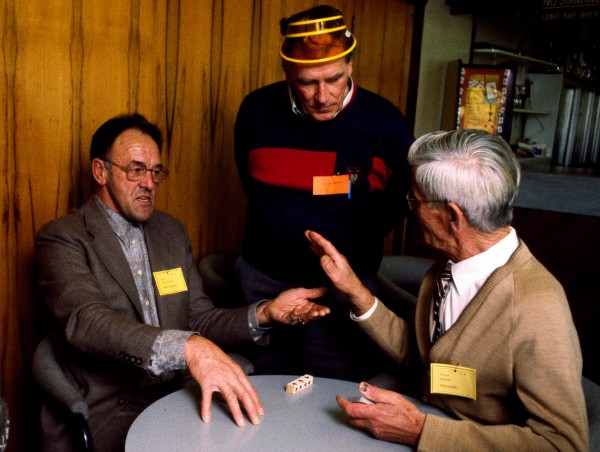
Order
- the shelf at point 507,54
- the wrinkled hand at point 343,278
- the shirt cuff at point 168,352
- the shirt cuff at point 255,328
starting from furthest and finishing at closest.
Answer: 1. the shelf at point 507,54
2. the shirt cuff at point 255,328
3. the wrinkled hand at point 343,278
4. the shirt cuff at point 168,352

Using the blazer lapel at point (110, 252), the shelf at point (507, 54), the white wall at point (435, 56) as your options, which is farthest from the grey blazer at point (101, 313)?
the shelf at point (507, 54)

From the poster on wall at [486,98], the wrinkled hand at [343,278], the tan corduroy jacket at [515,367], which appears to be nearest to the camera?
the tan corduroy jacket at [515,367]

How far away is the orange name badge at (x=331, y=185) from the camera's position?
221 centimetres

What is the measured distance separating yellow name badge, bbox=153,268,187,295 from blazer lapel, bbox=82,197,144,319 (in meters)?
0.11

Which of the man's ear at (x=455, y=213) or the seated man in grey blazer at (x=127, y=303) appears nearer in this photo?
the man's ear at (x=455, y=213)

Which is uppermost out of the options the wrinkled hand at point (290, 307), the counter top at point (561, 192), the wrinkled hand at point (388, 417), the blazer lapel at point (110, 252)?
the counter top at point (561, 192)

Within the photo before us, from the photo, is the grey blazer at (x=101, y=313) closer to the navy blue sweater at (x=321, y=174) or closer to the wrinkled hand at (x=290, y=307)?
the wrinkled hand at (x=290, y=307)

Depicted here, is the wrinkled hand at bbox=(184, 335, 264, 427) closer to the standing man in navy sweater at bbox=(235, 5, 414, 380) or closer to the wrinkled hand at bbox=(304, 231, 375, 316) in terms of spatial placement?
the wrinkled hand at bbox=(304, 231, 375, 316)

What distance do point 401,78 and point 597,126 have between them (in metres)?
5.00

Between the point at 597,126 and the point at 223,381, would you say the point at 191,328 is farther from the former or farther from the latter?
the point at 597,126

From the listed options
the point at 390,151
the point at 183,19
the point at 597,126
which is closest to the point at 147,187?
the point at 390,151

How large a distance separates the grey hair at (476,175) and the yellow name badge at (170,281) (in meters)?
1.02

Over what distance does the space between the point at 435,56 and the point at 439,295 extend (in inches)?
140

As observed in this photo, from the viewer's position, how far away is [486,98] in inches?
186
